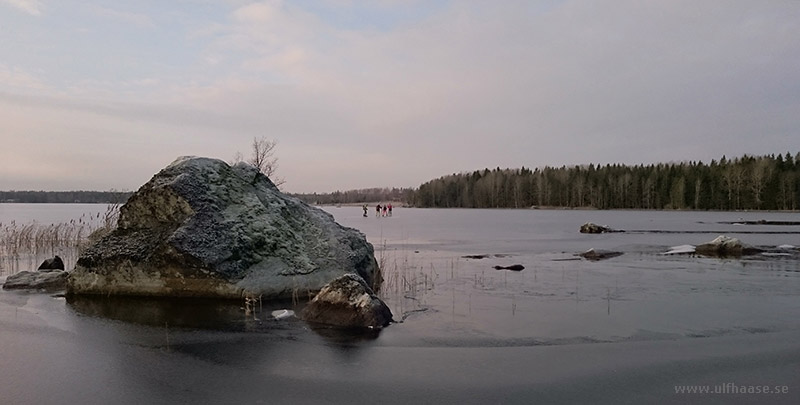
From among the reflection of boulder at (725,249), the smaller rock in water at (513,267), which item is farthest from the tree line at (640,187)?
the smaller rock in water at (513,267)

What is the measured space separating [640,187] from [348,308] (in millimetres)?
123328

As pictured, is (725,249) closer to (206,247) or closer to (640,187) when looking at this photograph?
(206,247)

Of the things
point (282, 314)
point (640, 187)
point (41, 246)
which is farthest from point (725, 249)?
point (640, 187)

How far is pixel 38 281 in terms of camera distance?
15.0 meters

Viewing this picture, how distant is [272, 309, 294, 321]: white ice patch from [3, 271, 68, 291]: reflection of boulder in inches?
267

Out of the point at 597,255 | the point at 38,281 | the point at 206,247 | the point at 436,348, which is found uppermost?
the point at 206,247

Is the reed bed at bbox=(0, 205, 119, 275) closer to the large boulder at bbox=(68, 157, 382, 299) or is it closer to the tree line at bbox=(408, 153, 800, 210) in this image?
the large boulder at bbox=(68, 157, 382, 299)

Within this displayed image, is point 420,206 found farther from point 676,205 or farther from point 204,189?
point 204,189

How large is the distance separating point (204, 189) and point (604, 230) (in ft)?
118

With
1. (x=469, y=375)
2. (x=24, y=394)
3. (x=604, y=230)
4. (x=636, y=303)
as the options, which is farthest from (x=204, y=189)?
(x=604, y=230)

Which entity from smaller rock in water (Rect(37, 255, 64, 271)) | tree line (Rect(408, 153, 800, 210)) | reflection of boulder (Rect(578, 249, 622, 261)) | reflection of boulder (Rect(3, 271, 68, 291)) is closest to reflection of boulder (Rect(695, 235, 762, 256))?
reflection of boulder (Rect(578, 249, 622, 261))

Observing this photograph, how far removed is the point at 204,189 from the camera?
14.5 m

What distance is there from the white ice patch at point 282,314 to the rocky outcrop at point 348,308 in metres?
0.33

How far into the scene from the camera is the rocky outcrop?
10523 mm
